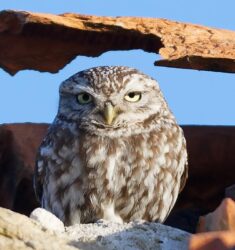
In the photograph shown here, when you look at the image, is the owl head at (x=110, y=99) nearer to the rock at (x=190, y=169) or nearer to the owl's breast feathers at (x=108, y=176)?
the owl's breast feathers at (x=108, y=176)

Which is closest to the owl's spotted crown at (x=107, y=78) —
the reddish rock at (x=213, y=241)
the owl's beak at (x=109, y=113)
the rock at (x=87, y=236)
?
the owl's beak at (x=109, y=113)

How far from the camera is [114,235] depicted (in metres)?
3.33

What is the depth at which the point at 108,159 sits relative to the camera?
5.64 meters

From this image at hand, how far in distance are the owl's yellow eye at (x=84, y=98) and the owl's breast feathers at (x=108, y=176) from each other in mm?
177

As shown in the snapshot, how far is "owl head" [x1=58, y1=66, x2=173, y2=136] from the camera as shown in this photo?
5.78 meters

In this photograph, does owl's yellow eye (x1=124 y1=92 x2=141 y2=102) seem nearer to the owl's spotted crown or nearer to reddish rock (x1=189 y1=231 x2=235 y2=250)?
the owl's spotted crown

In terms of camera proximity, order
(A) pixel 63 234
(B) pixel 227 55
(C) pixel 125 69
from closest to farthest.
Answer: (A) pixel 63 234 < (B) pixel 227 55 < (C) pixel 125 69

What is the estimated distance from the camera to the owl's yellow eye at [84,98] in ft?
19.3

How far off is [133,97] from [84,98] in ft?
0.97

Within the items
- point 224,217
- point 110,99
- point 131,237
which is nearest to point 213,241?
point 224,217

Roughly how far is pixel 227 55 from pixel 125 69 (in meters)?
1.54

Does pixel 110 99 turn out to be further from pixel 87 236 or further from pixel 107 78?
pixel 87 236

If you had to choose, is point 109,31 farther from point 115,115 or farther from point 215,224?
point 215,224

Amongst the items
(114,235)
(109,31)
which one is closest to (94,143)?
(109,31)
